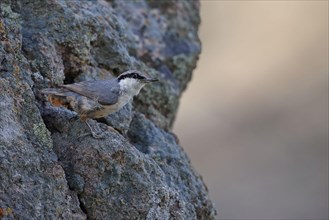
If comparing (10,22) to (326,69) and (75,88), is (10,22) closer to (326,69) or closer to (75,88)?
(75,88)

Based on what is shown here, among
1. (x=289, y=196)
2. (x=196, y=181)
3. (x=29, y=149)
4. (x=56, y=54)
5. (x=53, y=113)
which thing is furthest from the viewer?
(x=289, y=196)

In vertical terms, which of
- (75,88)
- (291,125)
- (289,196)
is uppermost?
(291,125)

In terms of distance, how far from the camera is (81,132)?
6445mm

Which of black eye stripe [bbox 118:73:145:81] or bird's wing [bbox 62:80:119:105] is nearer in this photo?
bird's wing [bbox 62:80:119:105]

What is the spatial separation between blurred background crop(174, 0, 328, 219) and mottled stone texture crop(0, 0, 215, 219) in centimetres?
1104

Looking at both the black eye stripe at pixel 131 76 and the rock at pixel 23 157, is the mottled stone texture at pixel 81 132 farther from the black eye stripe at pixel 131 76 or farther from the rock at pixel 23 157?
the black eye stripe at pixel 131 76

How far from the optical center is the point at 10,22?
6.61 m

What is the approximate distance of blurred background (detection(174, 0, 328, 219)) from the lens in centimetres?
2008

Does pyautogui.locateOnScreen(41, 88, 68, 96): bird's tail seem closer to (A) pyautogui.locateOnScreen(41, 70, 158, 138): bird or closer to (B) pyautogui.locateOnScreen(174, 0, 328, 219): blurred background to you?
(A) pyautogui.locateOnScreen(41, 70, 158, 138): bird

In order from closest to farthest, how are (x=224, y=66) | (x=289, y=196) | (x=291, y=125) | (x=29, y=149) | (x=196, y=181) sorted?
(x=29, y=149)
(x=196, y=181)
(x=289, y=196)
(x=291, y=125)
(x=224, y=66)

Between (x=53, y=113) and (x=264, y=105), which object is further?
(x=264, y=105)

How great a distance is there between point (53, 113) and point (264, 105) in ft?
60.5

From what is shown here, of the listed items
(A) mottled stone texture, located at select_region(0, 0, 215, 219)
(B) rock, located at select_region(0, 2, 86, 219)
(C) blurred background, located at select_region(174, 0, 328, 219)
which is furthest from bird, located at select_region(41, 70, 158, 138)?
(C) blurred background, located at select_region(174, 0, 328, 219)

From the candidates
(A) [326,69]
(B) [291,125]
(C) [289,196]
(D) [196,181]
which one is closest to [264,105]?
(B) [291,125]
